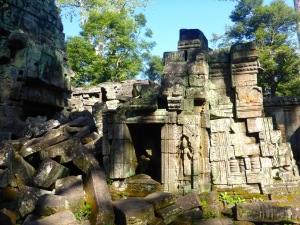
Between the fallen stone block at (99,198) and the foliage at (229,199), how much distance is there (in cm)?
223

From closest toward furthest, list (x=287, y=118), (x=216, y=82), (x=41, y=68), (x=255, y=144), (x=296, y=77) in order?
(x=255, y=144), (x=216, y=82), (x=41, y=68), (x=287, y=118), (x=296, y=77)

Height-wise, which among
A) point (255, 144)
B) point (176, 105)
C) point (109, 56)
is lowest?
point (255, 144)

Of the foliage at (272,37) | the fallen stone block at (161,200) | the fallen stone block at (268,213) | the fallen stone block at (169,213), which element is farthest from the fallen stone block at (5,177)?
the foliage at (272,37)

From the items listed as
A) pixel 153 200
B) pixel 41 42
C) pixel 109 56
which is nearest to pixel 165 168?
pixel 153 200

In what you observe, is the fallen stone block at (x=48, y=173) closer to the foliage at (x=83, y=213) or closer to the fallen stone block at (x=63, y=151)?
the fallen stone block at (x=63, y=151)

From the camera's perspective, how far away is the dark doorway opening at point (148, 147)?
242 inches

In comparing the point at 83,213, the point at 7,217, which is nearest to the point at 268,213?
the point at 83,213

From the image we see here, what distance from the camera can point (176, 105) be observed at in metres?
5.54

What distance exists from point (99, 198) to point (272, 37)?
19279mm

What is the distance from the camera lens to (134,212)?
4246 mm

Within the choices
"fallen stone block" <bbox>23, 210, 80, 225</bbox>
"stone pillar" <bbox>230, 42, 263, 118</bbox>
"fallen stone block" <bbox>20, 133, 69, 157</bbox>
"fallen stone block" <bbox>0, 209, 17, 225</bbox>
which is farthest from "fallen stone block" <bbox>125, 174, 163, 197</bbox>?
"stone pillar" <bbox>230, 42, 263, 118</bbox>

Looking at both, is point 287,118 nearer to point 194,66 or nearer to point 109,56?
point 194,66

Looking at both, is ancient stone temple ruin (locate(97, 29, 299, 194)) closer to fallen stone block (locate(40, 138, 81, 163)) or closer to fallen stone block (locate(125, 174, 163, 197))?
fallen stone block (locate(125, 174, 163, 197))

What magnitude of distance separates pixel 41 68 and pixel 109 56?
37.5 ft
